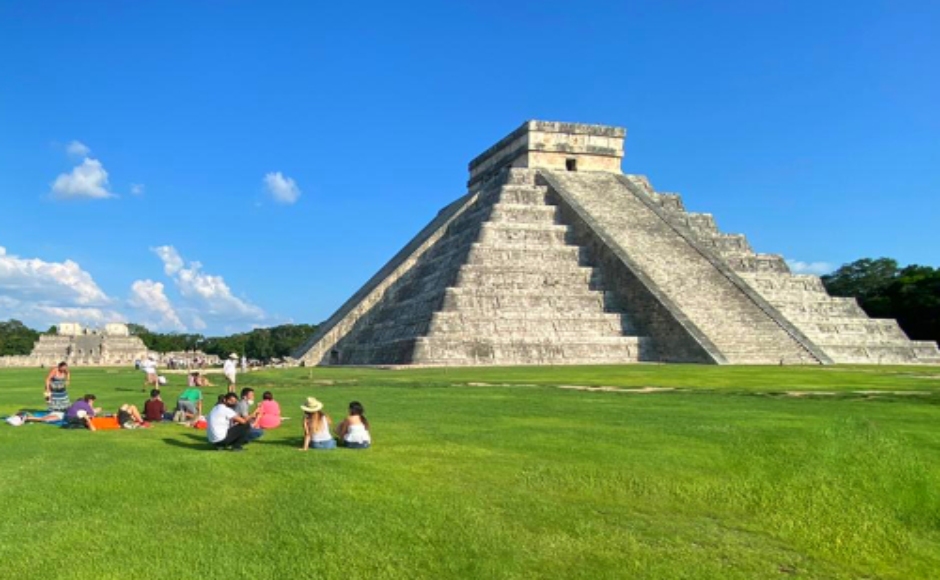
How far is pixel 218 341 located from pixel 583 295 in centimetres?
7809

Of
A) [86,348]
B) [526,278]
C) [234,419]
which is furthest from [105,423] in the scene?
[86,348]

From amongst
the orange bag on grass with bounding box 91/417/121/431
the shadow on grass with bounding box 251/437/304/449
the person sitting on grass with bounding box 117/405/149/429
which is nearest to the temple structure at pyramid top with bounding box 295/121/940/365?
the person sitting on grass with bounding box 117/405/149/429

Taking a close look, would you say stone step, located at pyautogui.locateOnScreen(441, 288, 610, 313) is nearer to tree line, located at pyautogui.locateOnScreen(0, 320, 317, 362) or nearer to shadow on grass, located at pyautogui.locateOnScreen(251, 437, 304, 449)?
shadow on grass, located at pyautogui.locateOnScreen(251, 437, 304, 449)

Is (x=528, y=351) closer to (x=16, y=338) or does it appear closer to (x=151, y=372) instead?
(x=151, y=372)

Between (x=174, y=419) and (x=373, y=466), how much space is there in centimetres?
592

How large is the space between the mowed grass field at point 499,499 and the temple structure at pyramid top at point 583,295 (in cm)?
1422

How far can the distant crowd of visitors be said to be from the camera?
9062 millimetres

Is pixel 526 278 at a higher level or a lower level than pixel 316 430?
higher

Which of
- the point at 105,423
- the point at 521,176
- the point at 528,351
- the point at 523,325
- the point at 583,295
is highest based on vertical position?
the point at 521,176

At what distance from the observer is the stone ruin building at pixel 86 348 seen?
5575 centimetres

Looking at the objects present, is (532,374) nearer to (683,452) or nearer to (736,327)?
(736,327)

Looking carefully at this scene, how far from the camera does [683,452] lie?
329 inches

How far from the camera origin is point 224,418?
9227 mm

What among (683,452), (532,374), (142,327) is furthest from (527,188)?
(142,327)
